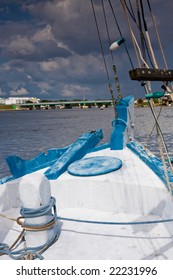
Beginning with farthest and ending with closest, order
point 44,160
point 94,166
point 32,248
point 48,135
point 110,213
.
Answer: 1. point 48,135
2. point 44,160
3. point 94,166
4. point 110,213
5. point 32,248

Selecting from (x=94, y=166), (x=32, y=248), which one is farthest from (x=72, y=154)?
(x=32, y=248)

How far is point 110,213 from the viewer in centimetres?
584

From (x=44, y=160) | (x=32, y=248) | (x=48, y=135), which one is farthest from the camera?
(x=48, y=135)

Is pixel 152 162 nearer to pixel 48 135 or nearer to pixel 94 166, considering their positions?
pixel 94 166

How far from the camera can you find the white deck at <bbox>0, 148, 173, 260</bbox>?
4.32 meters

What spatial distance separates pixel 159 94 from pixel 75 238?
10.1 feet

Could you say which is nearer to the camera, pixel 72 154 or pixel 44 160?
pixel 72 154

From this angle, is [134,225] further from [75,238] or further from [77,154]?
[77,154]

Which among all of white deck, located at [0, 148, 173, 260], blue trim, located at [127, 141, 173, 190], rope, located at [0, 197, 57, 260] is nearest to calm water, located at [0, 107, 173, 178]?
blue trim, located at [127, 141, 173, 190]

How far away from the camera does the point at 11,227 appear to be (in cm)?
539

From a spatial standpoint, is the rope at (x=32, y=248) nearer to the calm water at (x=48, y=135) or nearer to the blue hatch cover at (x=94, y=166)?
the blue hatch cover at (x=94, y=166)

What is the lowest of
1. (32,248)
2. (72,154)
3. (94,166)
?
(32,248)

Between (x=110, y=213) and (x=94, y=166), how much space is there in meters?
1.55

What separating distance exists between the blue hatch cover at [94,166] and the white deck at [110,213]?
16 centimetres
